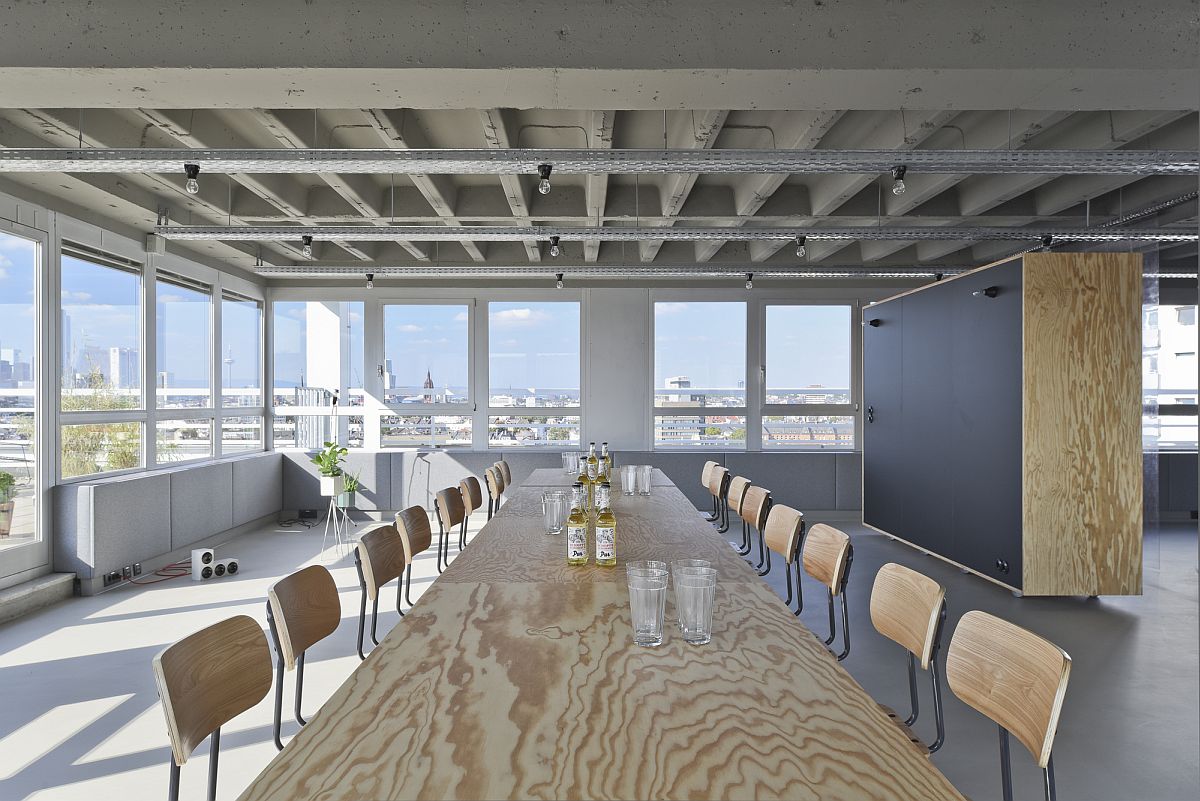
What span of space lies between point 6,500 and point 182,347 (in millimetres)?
2136

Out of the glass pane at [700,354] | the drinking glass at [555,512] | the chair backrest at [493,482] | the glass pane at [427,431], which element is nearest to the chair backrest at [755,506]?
the drinking glass at [555,512]

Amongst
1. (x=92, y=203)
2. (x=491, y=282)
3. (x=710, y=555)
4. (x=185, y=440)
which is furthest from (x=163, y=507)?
(x=710, y=555)

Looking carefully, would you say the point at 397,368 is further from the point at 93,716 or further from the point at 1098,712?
the point at 1098,712

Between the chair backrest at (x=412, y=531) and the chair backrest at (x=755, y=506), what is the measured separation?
1.64 m

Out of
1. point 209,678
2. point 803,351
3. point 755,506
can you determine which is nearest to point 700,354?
point 803,351

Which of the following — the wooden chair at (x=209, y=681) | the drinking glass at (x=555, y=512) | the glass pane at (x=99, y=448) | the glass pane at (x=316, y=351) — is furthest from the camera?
the glass pane at (x=316, y=351)

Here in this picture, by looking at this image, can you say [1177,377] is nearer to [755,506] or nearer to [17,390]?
[755,506]

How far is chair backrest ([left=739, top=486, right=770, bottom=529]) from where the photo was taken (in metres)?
3.33

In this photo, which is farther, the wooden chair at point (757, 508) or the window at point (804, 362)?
the window at point (804, 362)

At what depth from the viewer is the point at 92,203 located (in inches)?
185

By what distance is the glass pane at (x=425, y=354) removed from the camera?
7.43 m

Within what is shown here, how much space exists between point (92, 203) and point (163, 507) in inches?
91.6

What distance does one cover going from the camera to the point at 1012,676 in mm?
1323

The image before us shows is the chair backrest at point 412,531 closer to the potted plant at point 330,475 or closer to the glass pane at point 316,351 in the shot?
the potted plant at point 330,475
